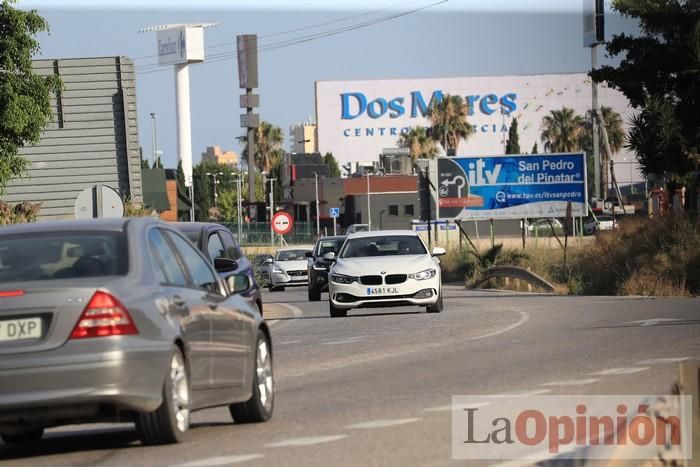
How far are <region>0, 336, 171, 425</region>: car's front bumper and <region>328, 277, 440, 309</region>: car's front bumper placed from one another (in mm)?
17318

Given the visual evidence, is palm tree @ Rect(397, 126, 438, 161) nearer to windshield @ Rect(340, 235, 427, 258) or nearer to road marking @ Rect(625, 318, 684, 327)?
windshield @ Rect(340, 235, 427, 258)

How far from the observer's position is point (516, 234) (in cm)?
11331

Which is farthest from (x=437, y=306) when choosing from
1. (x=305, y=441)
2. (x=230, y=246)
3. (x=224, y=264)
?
(x=305, y=441)

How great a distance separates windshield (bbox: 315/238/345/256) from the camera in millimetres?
40625

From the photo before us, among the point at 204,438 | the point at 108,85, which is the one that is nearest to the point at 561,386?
the point at 204,438

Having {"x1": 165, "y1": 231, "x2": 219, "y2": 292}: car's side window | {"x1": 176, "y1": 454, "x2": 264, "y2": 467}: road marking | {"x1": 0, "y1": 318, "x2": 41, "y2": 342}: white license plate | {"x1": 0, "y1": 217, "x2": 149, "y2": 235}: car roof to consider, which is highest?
{"x1": 0, "y1": 217, "x2": 149, "y2": 235}: car roof

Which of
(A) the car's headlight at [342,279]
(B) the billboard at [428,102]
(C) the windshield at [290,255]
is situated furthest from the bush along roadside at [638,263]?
(B) the billboard at [428,102]

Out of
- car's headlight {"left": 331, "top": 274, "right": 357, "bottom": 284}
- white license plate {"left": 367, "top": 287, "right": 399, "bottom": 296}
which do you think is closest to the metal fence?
car's headlight {"left": 331, "top": 274, "right": 357, "bottom": 284}

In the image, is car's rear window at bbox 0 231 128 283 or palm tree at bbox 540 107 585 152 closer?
car's rear window at bbox 0 231 128 283

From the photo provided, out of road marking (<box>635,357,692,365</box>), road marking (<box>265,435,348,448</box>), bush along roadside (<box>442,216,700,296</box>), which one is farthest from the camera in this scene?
bush along roadside (<box>442,216,700,296</box>)

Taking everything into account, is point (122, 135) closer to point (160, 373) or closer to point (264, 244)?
point (160, 373)

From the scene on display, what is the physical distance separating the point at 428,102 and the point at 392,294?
431 feet

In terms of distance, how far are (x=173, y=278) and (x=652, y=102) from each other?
26.1 metres

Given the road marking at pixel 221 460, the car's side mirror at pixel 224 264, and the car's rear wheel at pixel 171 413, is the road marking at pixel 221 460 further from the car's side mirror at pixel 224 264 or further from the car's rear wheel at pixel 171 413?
the car's side mirror at pixel 224 264
